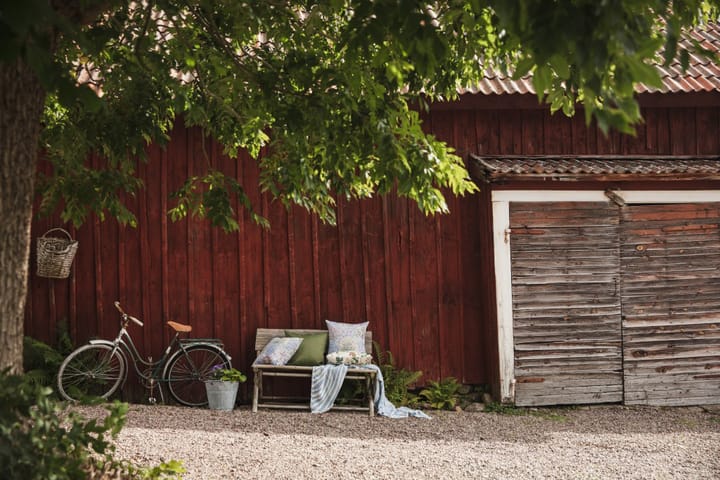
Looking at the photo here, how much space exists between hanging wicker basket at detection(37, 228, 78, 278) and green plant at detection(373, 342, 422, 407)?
11.4ft

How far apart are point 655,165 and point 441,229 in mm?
2552

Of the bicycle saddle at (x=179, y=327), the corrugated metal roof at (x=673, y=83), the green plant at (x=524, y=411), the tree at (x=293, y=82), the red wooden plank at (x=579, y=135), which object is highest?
the corrugated metal roof at (x=673, y=83)

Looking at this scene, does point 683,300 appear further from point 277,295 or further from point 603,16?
point 603,16

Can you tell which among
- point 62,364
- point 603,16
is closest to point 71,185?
point 62,364

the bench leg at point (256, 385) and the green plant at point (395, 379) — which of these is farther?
the green plant at point (395, 379)

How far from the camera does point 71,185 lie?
17.7 feet

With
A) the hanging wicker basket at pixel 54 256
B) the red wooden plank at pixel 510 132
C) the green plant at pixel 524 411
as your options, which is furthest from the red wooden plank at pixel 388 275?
the hanging wicker basket at pixel 54 256

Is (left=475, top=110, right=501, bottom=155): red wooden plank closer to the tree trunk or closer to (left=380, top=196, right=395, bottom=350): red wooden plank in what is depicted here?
(left=380, top=196, right=395, bottom=350): red wooden plank

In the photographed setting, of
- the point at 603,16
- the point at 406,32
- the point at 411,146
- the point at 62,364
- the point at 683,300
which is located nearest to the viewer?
the point at 603,16

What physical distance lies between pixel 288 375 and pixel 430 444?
2156mm

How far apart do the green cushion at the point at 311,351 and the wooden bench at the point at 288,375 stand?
0.32 feet

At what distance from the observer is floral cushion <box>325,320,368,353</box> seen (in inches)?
326

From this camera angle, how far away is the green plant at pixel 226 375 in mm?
7984

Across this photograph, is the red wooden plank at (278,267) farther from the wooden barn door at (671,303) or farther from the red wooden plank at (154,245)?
the wooden barn door at (671,303)
